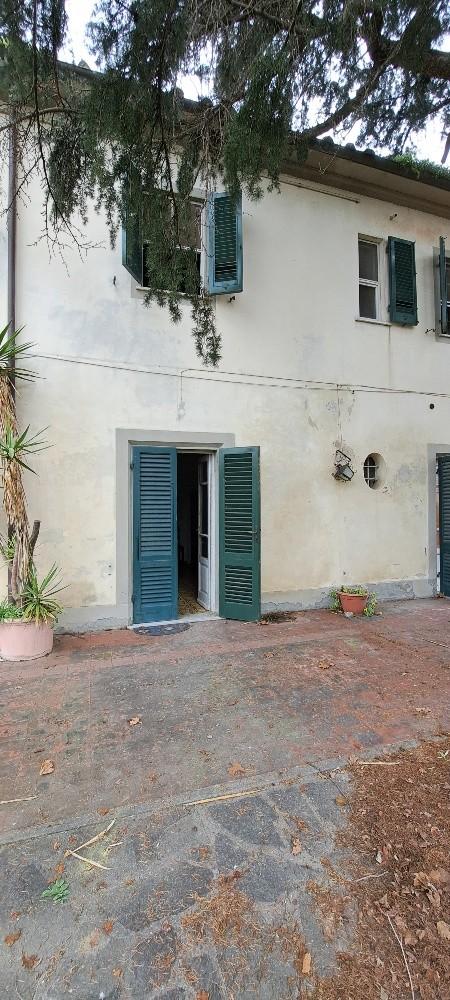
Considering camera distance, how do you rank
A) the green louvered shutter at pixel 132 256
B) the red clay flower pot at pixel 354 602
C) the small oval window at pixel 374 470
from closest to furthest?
the green louvered shutter at pixel 132 256 → the red clay flower pot at pixel 354 602 → the small oval window at pixel 374 470

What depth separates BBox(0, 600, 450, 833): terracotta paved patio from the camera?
2.68 m

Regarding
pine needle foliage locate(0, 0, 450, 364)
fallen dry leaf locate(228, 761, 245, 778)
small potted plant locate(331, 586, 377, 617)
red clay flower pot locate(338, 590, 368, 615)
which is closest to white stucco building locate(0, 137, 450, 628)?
small potted plant locate(331, 586, 377, 617)

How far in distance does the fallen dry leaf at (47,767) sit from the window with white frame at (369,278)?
6884mm

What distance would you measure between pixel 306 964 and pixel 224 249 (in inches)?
249

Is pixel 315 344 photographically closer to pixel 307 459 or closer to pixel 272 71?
pixel 307 459

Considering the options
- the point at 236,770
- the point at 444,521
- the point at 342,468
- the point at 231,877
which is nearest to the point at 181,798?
the point at 236,770

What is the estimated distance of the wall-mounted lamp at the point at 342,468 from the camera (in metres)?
6.65

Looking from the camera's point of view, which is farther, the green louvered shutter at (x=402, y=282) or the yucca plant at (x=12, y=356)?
the green louvered shutter at (x=402, y=282)

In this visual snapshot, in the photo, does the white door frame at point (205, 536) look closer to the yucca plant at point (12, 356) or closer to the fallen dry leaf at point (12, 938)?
the yucca plant at point (12, 356)

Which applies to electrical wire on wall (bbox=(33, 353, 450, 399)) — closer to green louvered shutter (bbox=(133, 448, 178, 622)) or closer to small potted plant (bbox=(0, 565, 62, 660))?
green louvered shutter (bbox=(133, 448, 178, 622))

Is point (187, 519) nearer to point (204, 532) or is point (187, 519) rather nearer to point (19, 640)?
point (204, 532)

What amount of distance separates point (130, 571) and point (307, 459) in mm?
2873

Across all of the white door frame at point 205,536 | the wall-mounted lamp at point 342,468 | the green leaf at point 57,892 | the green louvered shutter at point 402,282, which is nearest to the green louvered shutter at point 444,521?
the wall-mounted lamp at point 342,468

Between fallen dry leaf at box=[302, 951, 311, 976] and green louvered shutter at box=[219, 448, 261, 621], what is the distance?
4.25m
